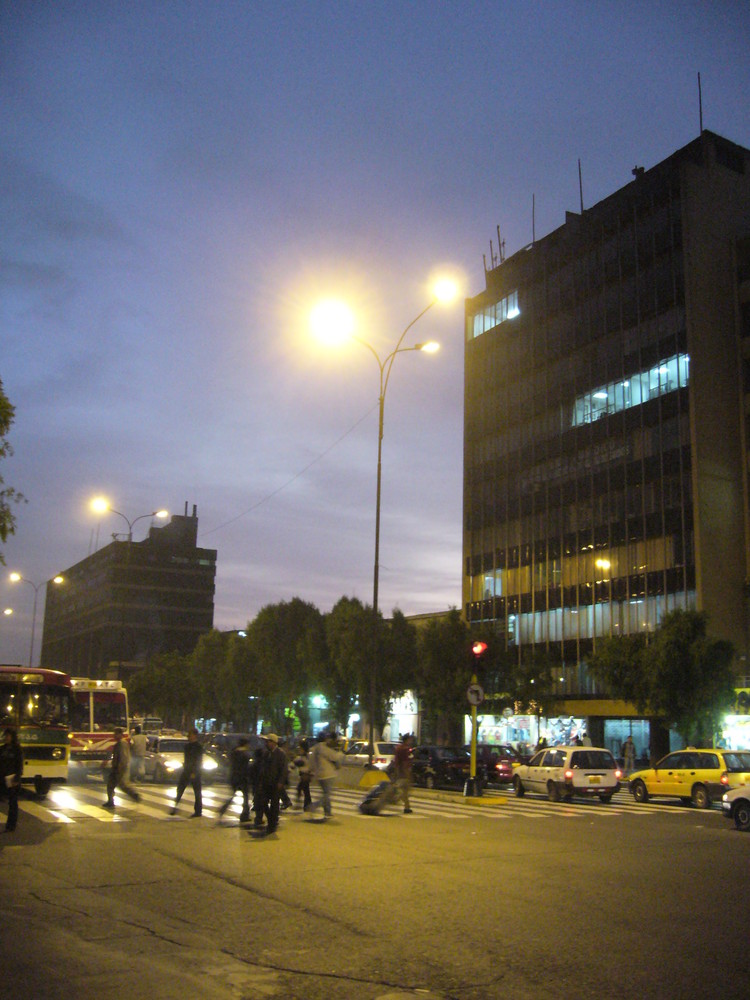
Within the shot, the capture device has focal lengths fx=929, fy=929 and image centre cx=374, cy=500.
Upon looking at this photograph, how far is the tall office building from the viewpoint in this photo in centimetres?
5072

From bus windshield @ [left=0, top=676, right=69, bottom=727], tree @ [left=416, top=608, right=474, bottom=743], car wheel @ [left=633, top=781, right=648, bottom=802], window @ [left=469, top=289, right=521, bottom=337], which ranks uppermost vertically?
window @ [left=469, top=289, right=521, bottom=337]

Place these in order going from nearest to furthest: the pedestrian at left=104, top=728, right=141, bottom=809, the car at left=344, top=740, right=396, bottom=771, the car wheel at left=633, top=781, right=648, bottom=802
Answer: the pedestrian at left=104, top=728, right=141, bottom=809 < the car wheel at left=633, top=781, right=648, bottom=802 < the car at left=344, top=740, right=396, bottom=771

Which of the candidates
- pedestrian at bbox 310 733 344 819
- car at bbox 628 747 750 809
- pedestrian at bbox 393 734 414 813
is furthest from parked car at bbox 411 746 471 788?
pedestrian at bbox 310 733 344 819

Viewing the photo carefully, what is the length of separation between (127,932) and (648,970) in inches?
165

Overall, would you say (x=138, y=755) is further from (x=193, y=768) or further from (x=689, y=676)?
(x=689, y=676)

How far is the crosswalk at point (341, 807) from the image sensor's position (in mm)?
17734

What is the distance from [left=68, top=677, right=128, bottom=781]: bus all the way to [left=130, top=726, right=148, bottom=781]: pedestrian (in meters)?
0.88

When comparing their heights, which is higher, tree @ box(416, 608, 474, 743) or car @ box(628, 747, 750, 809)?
tree @ box(416, 608, 474, 743)

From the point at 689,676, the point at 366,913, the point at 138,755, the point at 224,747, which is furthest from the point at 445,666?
the point at 366,913

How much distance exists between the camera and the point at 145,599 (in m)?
137

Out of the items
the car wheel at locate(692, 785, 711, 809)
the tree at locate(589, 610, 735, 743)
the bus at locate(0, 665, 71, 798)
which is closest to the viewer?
the bus at locate(0, 665, 71, 798)

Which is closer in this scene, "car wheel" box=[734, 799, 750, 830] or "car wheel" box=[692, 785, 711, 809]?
"car wheel" box=[734, 799, 750, 830]

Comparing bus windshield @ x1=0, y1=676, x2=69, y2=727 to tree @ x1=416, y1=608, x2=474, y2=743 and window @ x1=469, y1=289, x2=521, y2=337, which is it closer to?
tree @ x1=416, y1=608, x2=474, y2=743

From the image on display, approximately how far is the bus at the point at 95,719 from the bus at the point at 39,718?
304 inches
